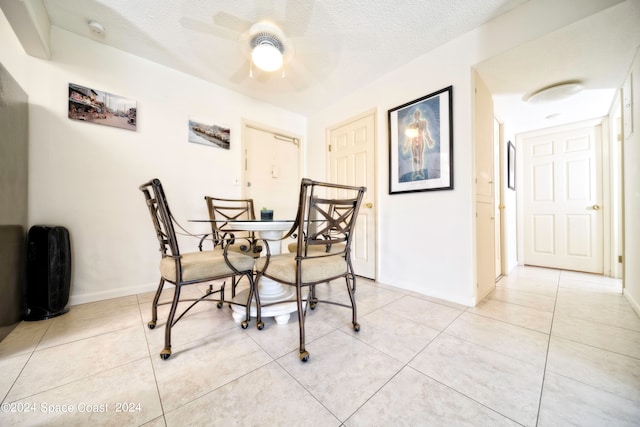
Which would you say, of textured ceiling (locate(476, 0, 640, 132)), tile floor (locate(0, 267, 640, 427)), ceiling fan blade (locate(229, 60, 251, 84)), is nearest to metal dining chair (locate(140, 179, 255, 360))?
tile floor (locate(0, 267, 640, 427))

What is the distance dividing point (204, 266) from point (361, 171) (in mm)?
2208

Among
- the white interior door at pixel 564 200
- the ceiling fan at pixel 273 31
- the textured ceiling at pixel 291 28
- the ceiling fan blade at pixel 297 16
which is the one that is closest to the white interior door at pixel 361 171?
the textured ceiling at pixel 291 28

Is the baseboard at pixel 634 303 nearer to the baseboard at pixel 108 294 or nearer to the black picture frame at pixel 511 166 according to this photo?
the black picture frame at pixel 511 166

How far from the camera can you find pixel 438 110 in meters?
2.16

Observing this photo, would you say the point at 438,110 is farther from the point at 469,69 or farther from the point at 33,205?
the point at 33,205

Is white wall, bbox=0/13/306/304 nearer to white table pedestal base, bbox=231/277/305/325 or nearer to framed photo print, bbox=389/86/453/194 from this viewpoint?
white table pedestal base, bbox=231/277/305/325

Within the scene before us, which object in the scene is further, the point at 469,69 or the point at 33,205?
the point at 469,69

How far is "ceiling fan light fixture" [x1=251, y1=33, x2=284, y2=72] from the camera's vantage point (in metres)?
1.94

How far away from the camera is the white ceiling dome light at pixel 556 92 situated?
2174 mm

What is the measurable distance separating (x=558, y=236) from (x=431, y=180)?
2856mm

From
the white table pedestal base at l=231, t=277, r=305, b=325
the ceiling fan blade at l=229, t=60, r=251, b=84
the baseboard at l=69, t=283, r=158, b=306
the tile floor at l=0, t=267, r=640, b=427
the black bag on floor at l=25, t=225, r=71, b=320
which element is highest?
the ceiling fan blade at l=229, t=60, r=251, b=84

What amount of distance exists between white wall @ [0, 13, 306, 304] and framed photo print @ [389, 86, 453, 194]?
2.22 m

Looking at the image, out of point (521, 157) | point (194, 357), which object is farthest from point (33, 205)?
point (521, 157)

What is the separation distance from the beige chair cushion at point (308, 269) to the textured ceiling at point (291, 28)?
6.48ft
